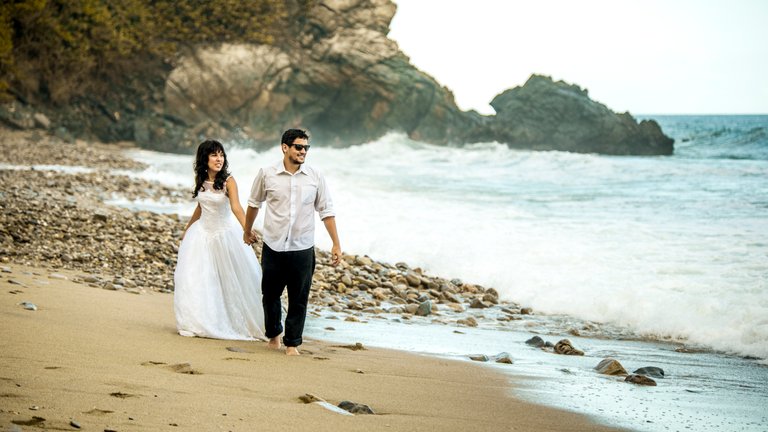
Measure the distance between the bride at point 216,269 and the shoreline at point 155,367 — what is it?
0.87ft

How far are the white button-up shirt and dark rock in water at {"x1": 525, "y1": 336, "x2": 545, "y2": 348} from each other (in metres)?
2.51

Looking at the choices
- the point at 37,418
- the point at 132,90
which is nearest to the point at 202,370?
the point at 37,418

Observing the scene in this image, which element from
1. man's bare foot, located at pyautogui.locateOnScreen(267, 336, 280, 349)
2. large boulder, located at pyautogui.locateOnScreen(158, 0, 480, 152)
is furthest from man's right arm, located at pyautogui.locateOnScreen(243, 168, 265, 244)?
large boulder, located at pyautogui.locateOnScreen(158, 0, 480, 152)

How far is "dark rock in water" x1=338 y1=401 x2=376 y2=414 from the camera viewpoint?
4598mm

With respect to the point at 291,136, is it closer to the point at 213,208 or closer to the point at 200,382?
the point at 213,208

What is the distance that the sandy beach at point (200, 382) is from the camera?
3.97 meters

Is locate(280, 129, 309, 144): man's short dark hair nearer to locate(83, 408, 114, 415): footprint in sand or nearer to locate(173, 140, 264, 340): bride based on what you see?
locate(173, 140, 264, 340): bride

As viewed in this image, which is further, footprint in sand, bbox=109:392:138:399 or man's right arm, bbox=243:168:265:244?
man's right arm, bbox=243:168:265:244

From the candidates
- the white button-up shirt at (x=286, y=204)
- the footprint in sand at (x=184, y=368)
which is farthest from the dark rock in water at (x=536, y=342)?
the footprint in sand at (x=184, y=368)

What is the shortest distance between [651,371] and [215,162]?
3.89 meters

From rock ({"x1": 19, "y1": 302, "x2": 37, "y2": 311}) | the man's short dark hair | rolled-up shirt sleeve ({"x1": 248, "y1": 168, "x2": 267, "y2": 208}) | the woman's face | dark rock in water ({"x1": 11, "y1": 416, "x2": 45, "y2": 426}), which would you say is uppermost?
the man's short dark hair

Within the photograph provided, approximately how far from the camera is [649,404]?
5492mm

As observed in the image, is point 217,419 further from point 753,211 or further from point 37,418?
point 753,211

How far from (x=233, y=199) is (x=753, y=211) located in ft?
44.0
